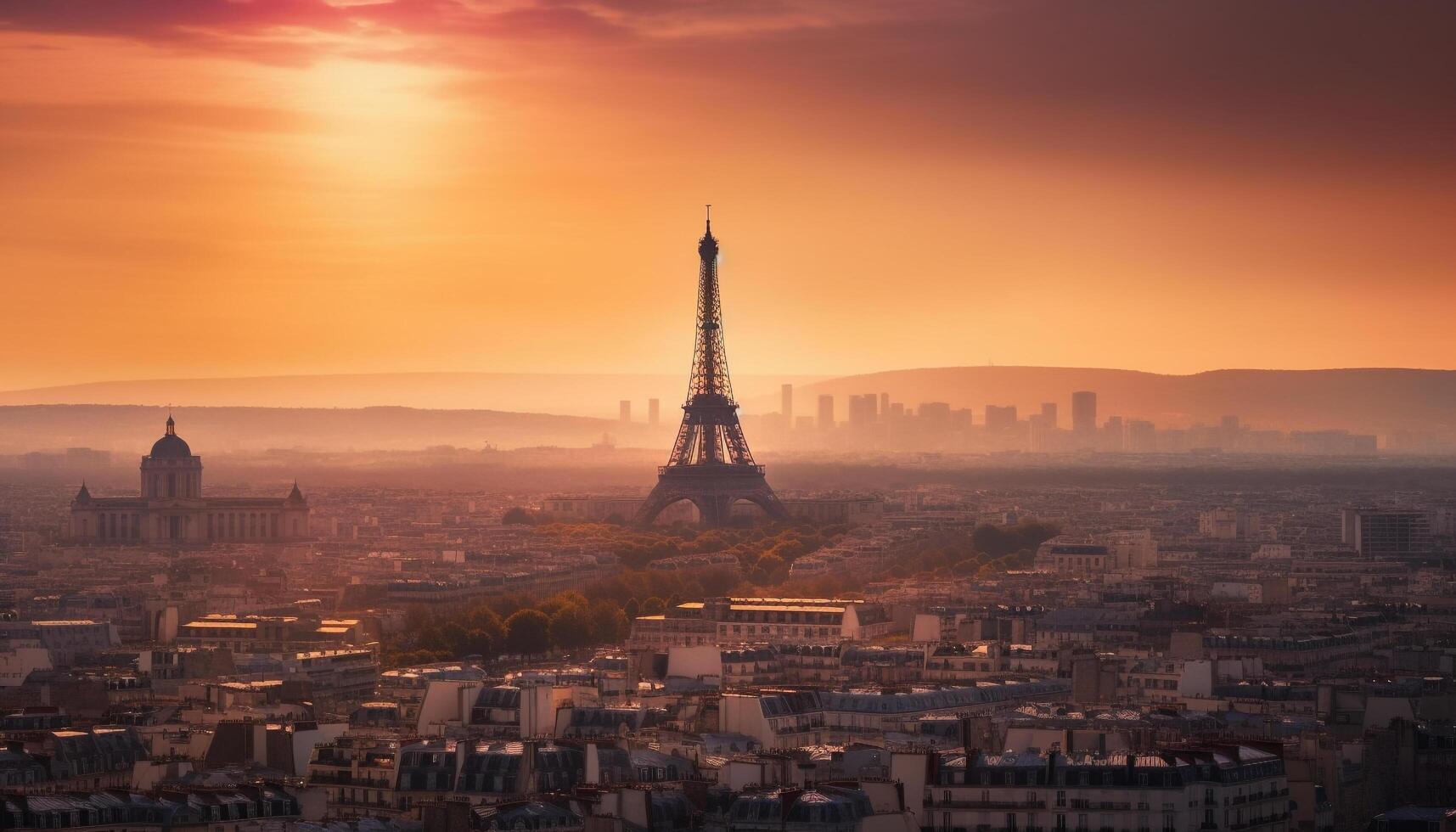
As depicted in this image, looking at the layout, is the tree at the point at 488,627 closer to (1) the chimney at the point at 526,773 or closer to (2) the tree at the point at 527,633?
(2) the tree at the point at 527,633

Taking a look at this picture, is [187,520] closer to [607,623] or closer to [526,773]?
[607,623]

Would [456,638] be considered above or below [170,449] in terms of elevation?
below

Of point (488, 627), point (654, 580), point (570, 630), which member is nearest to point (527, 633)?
point (488, 627)

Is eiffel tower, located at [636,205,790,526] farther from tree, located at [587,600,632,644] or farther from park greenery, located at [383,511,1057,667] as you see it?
tree, located at [587,600,632,644]

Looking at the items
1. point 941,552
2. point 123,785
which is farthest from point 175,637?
point 941,552

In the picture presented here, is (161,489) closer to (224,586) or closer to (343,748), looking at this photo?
(224,586)

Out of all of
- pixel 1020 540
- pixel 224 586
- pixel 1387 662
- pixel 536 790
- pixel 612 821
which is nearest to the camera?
pixel 612 821

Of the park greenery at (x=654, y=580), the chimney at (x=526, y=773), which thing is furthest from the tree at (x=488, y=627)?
the chimney at (x=526, y=773)
